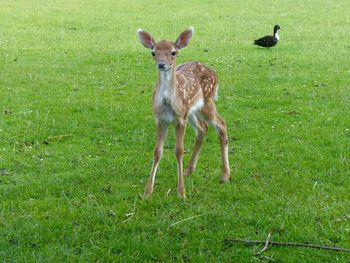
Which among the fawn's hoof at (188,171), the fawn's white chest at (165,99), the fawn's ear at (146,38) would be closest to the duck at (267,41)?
the fawn's hoof at (188,171)

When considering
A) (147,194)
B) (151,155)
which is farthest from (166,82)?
(151,155)

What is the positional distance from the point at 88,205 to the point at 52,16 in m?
17.3

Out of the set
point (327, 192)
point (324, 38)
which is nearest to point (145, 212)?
point (327, 192)

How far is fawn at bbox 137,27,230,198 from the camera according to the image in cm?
658

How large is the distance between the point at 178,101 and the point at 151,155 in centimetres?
154

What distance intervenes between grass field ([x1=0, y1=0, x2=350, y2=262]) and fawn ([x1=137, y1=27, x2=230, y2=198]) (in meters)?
0.26

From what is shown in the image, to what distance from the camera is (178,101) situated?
671 centimetres

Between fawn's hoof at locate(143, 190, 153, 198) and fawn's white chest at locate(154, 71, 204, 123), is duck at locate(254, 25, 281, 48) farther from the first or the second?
fawn's hoof at locate(143, 190, 153, 198)

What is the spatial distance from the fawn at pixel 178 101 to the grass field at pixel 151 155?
263 mm

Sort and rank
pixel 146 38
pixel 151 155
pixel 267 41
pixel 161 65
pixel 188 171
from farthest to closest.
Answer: pixel 267 41 → pixel 151 155 → pixel 188 171 → pixel 146 38 → pixel 161 65

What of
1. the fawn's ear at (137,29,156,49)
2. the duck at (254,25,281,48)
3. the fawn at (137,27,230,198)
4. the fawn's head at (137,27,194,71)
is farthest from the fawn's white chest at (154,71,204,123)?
the duck at (254,25,281,48)

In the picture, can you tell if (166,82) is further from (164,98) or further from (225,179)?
(225,179)

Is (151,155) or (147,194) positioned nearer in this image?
(147,194)

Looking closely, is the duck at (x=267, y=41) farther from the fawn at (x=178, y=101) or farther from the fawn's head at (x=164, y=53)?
the fawn's head at (x=164, y=53)
